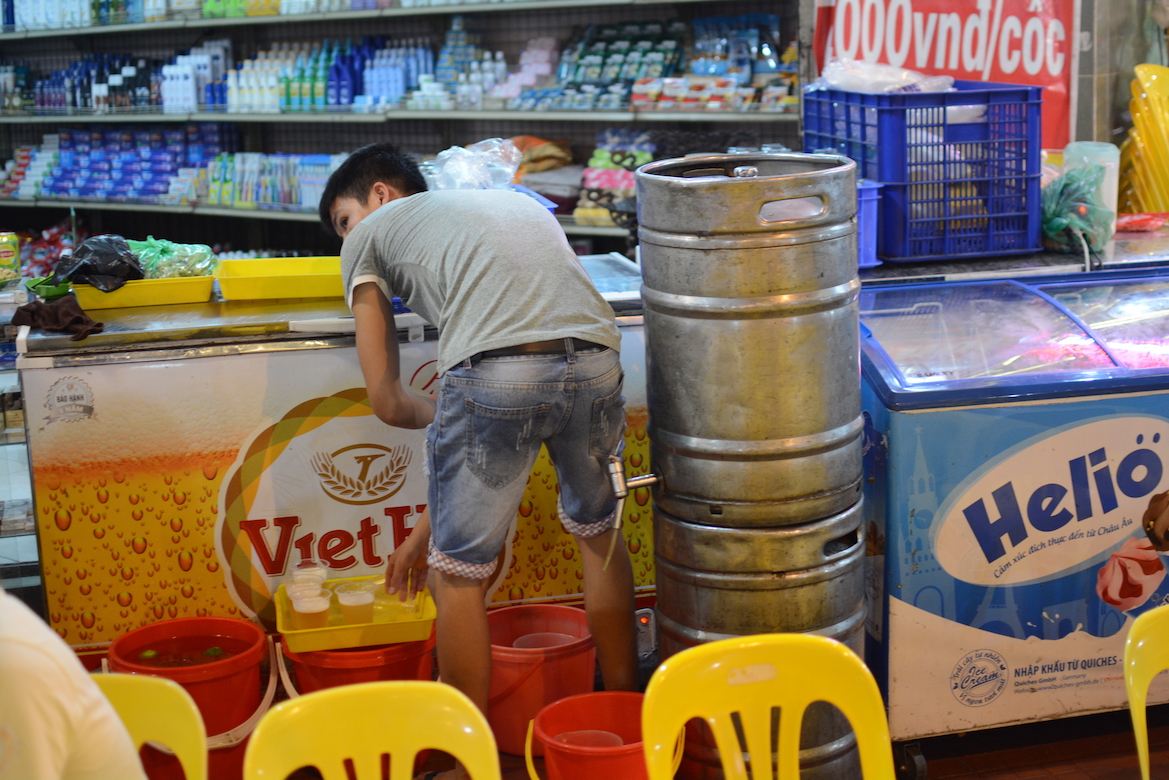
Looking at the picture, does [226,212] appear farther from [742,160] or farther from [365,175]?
[742,160]

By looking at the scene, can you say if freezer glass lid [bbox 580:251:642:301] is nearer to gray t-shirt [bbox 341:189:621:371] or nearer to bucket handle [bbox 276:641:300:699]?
gray t-shirt [bbox 341:189:621:371]

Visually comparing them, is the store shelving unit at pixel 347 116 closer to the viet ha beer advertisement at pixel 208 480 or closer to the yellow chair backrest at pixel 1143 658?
the viet ha beer advertisement at pixel 208 480

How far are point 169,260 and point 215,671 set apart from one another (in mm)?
1133

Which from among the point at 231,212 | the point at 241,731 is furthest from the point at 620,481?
the point at 231,212

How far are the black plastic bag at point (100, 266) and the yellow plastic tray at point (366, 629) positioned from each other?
0.92m

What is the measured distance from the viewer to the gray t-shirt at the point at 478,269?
2.20m

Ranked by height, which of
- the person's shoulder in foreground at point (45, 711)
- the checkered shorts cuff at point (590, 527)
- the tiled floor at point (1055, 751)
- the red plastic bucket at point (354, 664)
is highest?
the person's shoulder in foreground at point (45, 711)

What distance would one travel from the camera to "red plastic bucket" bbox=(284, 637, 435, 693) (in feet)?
8.17

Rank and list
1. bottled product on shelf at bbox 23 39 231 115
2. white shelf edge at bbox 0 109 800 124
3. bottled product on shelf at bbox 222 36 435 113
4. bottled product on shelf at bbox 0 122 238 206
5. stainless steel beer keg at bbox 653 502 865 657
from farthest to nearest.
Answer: bottled product on shelf at bbox 0 122 238 206 < bottled product on shelf at bbox 23 39 231 115 < bottled product on shelf at bbox 222 36 435 113 < white shelf edge at bbox 0 109 800 124 < stainless steel beer keg at bbox 653 502 865 657

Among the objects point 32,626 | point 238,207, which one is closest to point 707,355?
point 32,626

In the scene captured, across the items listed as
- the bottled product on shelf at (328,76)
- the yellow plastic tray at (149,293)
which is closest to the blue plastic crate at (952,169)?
the yellow plastic tray at (149,293)

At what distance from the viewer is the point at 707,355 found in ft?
6.95

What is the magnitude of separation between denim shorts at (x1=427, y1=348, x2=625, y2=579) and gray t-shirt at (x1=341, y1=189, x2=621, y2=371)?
5 centimetres

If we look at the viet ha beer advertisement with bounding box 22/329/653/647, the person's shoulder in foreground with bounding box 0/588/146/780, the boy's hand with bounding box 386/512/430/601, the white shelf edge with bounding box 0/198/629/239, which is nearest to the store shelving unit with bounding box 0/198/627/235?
the white shelf edge with bounding box 0/198/629/239
